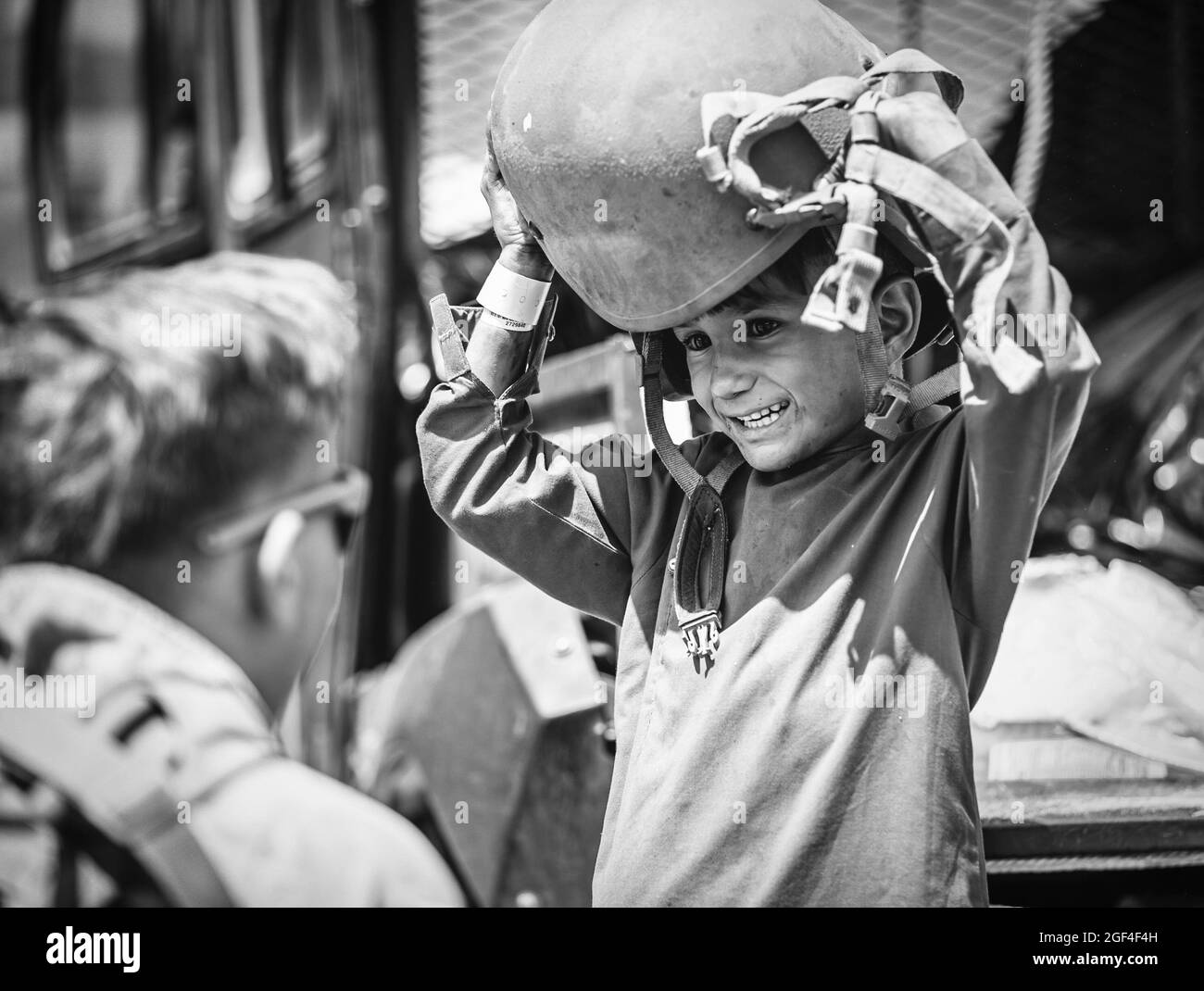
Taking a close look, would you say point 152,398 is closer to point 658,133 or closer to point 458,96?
Result: point 458,96

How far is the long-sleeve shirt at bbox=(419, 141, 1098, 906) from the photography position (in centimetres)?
131

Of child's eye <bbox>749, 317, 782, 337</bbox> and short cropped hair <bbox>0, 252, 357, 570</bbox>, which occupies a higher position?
child's eye <bbox>749, 317, 782, 337</bbox>

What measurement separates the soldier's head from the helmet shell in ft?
5.53

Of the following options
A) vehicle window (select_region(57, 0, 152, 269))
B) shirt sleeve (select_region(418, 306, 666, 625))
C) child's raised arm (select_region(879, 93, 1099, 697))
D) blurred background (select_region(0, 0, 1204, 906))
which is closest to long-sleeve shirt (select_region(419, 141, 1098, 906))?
child's raised arm (select_region(879, 93, 1099, 697))

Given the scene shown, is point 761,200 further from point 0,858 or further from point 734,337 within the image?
point 0,858

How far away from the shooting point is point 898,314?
5.04ft

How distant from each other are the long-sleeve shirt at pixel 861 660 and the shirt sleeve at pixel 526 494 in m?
0.13

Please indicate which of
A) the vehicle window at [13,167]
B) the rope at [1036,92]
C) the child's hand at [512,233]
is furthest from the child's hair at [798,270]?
the vehicle window at [13,167]

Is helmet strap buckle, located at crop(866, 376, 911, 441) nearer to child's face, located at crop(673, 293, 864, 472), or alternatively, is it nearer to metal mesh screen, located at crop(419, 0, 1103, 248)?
child's face, located at crop(673, 293, 864, 472)

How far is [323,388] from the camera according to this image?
10.1ft

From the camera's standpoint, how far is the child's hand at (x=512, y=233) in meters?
1.60

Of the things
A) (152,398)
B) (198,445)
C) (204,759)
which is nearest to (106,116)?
(152,398)

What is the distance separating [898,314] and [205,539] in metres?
1.91
